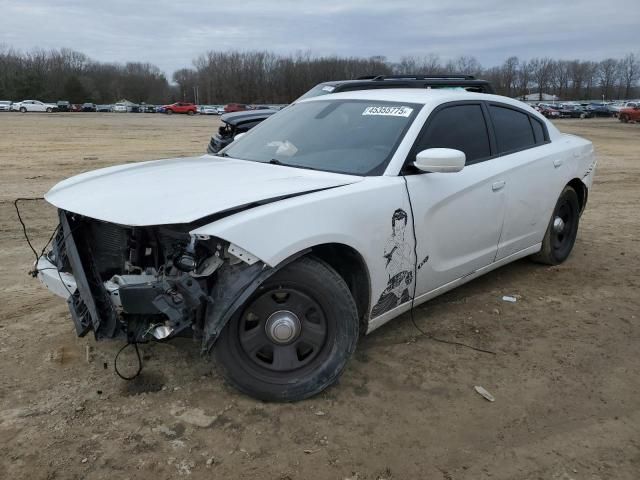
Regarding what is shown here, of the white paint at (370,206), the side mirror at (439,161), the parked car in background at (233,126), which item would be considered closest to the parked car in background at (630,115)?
the parked car in background at (233,126)

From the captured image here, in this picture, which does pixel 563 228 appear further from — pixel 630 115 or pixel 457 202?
pixel 630 115

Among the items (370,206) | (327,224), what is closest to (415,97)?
(370,206)

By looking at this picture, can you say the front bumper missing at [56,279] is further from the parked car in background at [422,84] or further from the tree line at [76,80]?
the tree line at [76,80]

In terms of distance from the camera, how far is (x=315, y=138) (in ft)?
13.4

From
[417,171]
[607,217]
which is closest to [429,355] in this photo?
[417,171]

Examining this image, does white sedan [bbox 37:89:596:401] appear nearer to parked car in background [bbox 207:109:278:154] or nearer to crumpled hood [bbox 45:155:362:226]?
crumpled hood [bbox 45:155:362:226]

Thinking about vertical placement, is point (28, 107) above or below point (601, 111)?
above

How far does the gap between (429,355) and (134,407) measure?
1839 mm

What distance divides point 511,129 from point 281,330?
114 inches

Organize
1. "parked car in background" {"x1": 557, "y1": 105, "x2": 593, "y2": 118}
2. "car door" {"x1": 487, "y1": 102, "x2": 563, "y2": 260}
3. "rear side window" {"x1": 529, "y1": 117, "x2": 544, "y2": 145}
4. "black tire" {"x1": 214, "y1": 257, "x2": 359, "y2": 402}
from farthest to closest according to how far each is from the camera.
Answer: "parked car in background" {"x1": 557, "y1": 105, "x2": 593, "y2": 118} → "rear side window" {"x1": 529, "y1": 117, "x2": 544, "y2": 145} → "car door" {"x1": 487, "y1": 102, "x2": 563, "y2": 260} → "black tire" {"x1": 214, "y1": 257, "x2": 359, "y2": 402}

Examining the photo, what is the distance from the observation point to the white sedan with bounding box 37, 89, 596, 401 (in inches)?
111

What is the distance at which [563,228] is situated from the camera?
18.5 ft

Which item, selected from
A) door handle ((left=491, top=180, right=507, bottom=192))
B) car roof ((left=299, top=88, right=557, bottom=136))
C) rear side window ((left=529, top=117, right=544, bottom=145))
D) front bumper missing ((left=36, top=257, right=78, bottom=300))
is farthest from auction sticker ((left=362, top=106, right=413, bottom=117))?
front bumper missing ((left=36, top=257, right=78, bottom=300))

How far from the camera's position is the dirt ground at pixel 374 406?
265 centimetres
